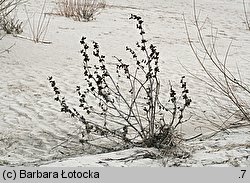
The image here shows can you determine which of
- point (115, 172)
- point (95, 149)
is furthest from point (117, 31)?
point (115, 172)

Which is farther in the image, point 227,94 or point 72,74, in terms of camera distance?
point 72,74

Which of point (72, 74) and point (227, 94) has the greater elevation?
point (227, 94)

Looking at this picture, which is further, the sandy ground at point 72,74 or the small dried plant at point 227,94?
the small dried plant at point 227,94

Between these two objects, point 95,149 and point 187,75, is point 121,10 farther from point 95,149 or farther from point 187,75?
point 95,149

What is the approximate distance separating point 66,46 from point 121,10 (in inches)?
178

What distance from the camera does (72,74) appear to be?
5.19m

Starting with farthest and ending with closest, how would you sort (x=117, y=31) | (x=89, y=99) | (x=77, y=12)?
(x=77, y=12), (x=117, y=31), (x=89, y=99)

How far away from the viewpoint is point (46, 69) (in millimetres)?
5273

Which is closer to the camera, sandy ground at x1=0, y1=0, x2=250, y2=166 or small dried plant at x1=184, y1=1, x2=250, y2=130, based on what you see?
sandy ground at x1=0, y1=0, x2=250, y2=166

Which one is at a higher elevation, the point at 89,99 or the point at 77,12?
the point at 77,12

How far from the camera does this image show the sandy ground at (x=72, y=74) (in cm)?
306

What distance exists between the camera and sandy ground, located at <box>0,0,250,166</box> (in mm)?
3059

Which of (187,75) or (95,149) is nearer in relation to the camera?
(95,149)

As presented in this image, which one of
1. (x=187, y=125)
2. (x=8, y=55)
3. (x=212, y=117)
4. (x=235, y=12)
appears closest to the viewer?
(x=187, y=125)
